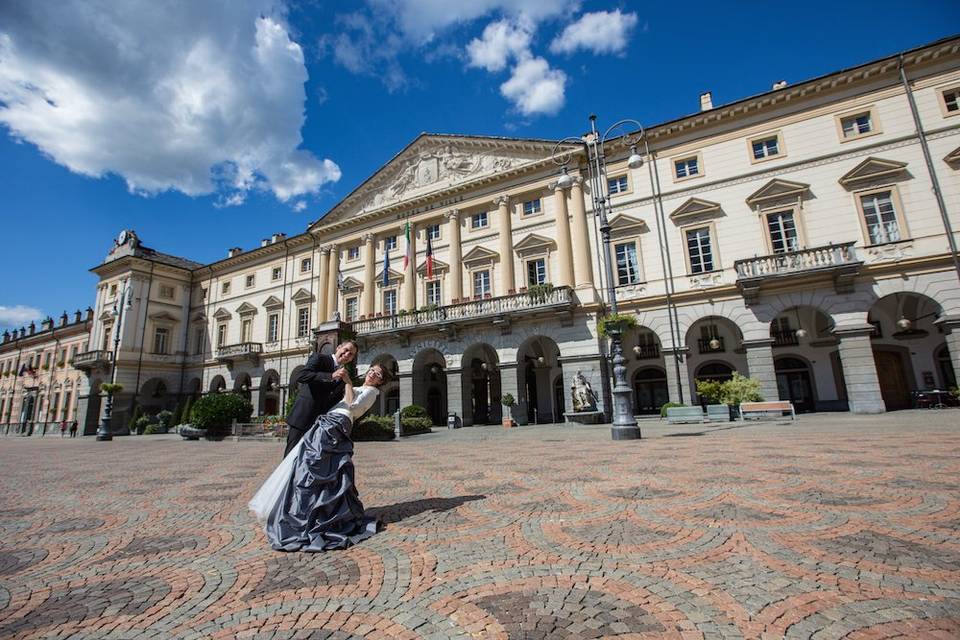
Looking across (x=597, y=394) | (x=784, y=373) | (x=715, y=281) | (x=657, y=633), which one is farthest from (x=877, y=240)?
(x=657, y=633)

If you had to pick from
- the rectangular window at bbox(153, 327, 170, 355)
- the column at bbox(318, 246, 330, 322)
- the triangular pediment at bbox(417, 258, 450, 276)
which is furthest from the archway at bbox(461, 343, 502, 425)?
the rectangular window at bbox(153, 327, 170, 355)

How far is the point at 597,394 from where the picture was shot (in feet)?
70.4

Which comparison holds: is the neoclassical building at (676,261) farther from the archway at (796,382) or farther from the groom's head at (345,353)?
the groom's head at (345,353)

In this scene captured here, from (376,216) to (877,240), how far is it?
27.5 metres

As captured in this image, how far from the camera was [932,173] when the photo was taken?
58.6 ft

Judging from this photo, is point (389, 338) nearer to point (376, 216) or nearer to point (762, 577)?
point (376, 216)

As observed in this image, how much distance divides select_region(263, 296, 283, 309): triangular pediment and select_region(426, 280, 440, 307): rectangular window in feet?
45.6

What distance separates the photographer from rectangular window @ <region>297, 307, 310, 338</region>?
33.4 meters

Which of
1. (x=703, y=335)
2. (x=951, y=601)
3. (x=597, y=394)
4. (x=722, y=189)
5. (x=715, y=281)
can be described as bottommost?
(x=951, y=601)

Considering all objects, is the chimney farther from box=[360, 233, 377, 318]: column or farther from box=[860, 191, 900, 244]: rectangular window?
box=[360, 233, 377, 318]: column

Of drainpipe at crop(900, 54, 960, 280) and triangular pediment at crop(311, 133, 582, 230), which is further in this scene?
triangular pediment at crop(311, 133, 582, 230)

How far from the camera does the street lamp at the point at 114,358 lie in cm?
2391

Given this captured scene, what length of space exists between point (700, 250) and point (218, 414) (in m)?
24.5

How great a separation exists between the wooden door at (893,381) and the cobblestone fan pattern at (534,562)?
2120 centimetres
